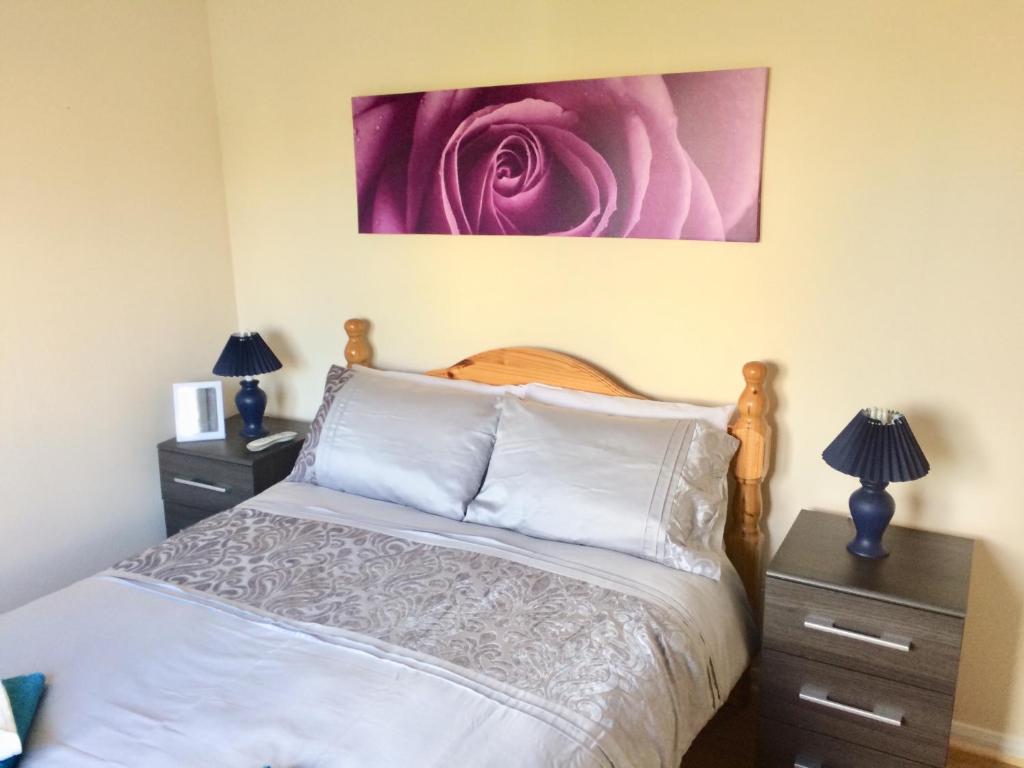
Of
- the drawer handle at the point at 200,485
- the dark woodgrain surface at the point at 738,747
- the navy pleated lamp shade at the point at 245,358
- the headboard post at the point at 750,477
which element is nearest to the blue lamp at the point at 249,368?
the navy pleated lamp shade at the point at 245,358

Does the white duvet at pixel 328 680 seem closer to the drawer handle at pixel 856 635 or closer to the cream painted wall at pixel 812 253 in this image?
the drawer handle at pixel 856 635

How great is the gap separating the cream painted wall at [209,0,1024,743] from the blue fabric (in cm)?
155

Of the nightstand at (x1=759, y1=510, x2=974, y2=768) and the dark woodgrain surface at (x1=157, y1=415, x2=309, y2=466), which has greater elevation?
the dark woodgrain surface at (x1=157, y1=415, x2=309, y2=466)

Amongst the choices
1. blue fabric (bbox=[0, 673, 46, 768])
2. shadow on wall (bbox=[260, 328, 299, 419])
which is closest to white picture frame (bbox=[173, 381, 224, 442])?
shadow on wall (bbox=[260, 328, 299, 419])

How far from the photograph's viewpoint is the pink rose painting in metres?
2.22

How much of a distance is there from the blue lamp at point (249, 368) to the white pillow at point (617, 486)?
1.03 meters

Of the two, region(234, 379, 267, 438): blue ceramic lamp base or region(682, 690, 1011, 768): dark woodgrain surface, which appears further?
region(234, 379, 267, 438): blue ceramic lamp base

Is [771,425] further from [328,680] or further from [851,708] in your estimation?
[328,680]

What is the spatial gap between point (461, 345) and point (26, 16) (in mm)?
1584

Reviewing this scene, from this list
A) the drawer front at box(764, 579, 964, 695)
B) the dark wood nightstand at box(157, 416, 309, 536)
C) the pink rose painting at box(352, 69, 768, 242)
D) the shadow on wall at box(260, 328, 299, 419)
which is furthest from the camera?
the shadow on wall at box(260, 328, 299, 419)

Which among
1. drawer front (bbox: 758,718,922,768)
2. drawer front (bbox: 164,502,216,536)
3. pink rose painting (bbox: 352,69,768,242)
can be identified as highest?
pink rose painting (bbox: 352,69,768,242)

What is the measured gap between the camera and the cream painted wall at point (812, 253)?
2016mm

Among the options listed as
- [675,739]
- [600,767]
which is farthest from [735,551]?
[600,767]

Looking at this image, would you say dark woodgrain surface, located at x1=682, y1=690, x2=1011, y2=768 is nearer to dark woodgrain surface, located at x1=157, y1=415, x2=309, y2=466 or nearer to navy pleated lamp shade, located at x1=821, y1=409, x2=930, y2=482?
navy pleated lamp shade, located at x1=821, y1=409, x2=930, y2=482
